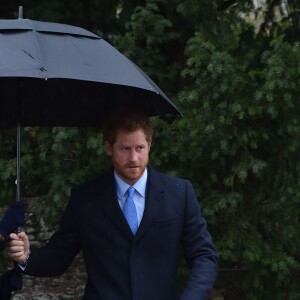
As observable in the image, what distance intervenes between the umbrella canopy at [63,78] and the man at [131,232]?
0.28 meters

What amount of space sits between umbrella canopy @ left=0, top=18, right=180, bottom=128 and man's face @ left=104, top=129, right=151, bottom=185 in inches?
8.3

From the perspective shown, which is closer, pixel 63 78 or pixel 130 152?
pixel 63 78

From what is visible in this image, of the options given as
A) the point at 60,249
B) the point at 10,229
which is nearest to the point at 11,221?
the point at 10,229

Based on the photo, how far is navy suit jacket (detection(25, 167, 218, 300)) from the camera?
3389 millimetres

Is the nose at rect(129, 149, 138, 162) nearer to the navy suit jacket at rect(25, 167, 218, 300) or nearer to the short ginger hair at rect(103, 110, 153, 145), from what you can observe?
the short ginger hair at rect(103, 110, 153, 145)

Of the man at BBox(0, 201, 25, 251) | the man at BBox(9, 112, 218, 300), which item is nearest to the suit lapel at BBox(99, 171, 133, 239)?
the man at BBox(9, 112, 218, 300)

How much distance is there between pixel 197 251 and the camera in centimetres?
348

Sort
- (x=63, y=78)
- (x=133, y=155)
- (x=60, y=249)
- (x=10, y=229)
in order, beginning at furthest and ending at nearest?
(x=60, y=249) → (x=10, y=229) → (x=133, y=155) → (x=63, y=78)

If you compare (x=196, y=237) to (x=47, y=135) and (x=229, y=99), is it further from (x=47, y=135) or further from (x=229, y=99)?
(x=47, y=135)

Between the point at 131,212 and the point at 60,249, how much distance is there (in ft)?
1.27

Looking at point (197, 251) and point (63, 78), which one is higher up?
point (63, 78)

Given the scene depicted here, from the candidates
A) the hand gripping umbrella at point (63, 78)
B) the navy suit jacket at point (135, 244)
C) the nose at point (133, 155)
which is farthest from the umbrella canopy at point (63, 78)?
the navy suit jacket at point (135, 244)

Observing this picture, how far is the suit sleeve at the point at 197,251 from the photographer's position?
3.42 m

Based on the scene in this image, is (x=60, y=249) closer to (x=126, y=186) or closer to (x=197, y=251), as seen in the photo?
(x=126, y=186)
